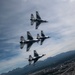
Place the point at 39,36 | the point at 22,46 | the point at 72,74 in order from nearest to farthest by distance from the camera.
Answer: the point at 22,46, the point at 39,36, the point at 72,74

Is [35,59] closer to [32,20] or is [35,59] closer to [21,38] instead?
[21,38]

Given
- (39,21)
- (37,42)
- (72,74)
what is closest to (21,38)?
(37,42)

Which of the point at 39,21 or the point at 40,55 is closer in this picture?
→ the point at 40,55

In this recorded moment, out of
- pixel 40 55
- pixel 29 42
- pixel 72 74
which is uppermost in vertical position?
pixel 29 42

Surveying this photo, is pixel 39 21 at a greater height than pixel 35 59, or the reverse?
pixel 39 21

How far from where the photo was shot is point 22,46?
2963 inches

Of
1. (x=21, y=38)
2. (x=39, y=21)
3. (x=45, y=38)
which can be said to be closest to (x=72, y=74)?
(x=45, y=38)

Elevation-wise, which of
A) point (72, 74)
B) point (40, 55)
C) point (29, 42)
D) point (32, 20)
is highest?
point (32, 20)

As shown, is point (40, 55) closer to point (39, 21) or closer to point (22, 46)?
point (22, 46)

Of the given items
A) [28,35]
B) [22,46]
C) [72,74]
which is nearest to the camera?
[22,46]

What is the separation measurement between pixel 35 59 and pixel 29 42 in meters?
8.47

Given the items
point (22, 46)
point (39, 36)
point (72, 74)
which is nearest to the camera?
point (22, 46)

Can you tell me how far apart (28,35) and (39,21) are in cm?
1380

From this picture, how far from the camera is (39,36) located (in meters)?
90.3
